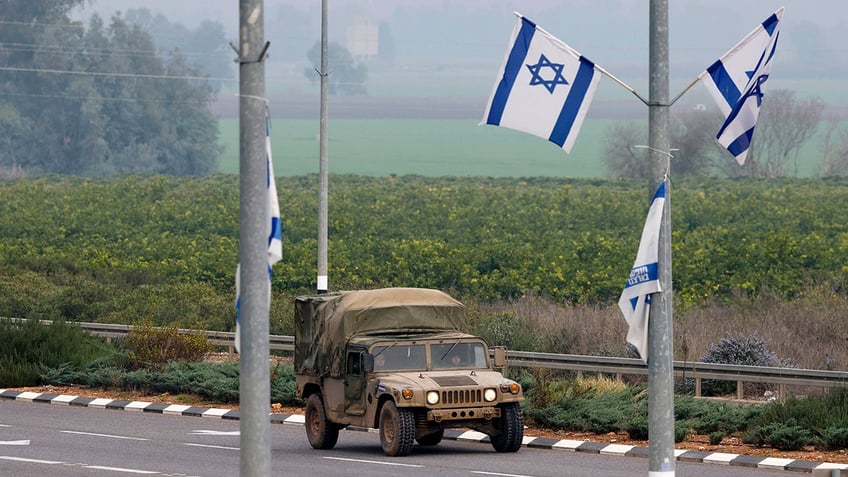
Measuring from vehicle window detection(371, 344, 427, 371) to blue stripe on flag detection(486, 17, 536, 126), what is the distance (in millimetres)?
7682

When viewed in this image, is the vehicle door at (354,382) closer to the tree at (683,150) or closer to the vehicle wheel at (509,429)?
→ the vehicle wheel at (509,429)

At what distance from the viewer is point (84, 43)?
465 feet

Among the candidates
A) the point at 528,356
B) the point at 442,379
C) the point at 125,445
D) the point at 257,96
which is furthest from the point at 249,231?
the point at 528,356

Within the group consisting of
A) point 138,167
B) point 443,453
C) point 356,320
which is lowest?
point 443,453

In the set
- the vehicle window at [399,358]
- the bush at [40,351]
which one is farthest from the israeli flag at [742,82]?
the bush at [40,351]

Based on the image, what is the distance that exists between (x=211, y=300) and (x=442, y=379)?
23515 mm

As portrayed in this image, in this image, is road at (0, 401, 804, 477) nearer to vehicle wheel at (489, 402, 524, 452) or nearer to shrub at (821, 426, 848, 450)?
vehicle wheel at (489, 402, 524, 452)

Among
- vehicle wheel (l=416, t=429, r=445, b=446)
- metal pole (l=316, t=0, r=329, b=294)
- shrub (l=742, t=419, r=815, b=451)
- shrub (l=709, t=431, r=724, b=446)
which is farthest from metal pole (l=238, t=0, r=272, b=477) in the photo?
metal pole (l=316, t=0, r=329, b=294)

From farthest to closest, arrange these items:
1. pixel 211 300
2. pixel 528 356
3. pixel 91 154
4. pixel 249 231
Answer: pixel 91 154, pixel 211 300, pixel 528 356, pixel 249 231

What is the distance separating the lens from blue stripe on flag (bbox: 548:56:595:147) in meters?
12.8

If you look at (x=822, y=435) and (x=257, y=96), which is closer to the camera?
(x=257, y=96)

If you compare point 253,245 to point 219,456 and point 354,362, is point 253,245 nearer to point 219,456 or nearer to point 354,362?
point 354,362

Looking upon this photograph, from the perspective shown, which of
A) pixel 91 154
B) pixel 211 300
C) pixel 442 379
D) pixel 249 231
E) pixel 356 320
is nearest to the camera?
pixel 249 231

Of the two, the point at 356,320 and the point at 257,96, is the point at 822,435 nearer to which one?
the point at 356,320
